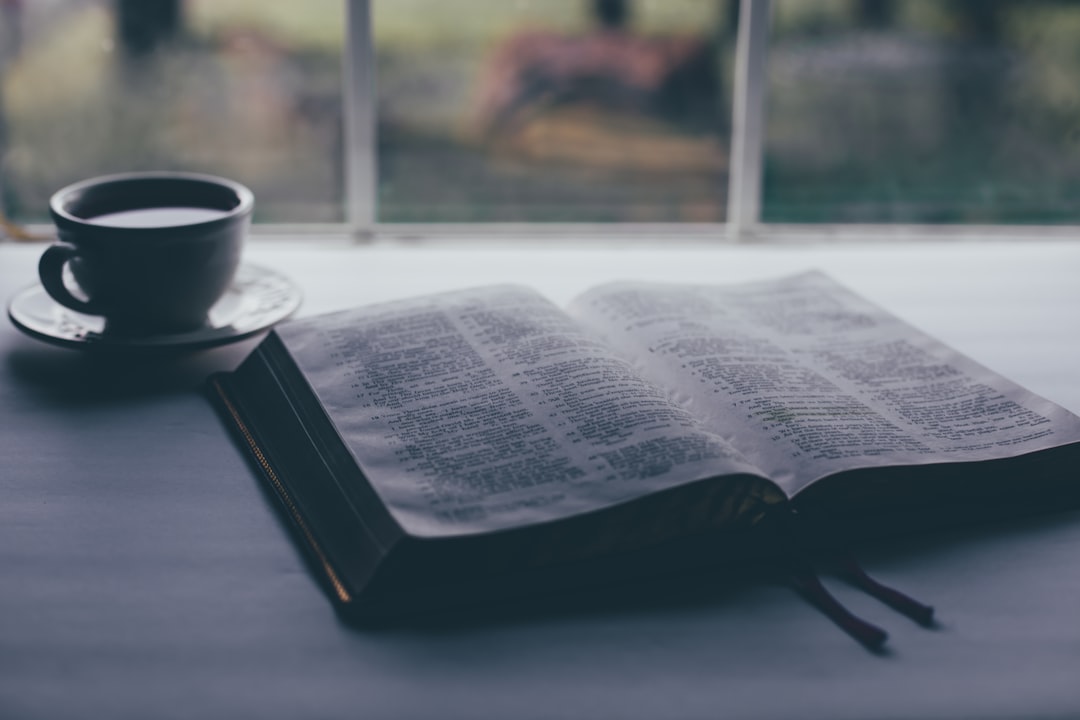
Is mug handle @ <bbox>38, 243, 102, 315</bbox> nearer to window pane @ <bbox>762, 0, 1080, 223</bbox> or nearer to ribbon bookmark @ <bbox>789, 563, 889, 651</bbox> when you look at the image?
ribbon bookmark @ <bbox>789, 563, 889, 651</bbox>

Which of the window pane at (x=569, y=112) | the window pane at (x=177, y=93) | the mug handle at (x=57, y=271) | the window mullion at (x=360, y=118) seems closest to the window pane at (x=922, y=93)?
the window pane at (x=569, y=112)

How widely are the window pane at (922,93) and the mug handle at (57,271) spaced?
49.9 inches

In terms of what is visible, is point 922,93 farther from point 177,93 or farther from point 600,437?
point 600,437

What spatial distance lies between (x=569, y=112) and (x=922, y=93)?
0.94 meters

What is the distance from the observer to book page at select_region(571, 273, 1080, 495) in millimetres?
546

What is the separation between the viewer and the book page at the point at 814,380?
0.55m

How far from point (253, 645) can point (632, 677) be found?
0.52 feet

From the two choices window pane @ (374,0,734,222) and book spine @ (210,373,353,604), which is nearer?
book spine @ (210,373,353,604)

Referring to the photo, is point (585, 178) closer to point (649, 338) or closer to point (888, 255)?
point (888, 255)

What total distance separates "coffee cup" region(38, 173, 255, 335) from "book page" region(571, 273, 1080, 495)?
24cm

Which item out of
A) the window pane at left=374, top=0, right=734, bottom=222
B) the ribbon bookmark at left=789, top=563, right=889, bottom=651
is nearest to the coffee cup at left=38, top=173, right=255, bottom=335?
the ribbon bookmark at left=789, top=563, right=889, bottom=651

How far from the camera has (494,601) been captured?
1.55 feet

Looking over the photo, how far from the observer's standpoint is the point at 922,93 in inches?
92.5

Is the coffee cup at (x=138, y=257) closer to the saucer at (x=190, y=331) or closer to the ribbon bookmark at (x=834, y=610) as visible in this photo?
the saucer at (x=190, y=331)
